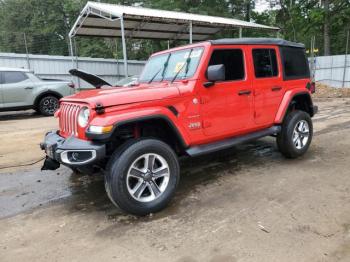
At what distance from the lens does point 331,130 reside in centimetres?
754

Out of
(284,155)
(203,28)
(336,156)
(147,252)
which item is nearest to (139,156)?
(147,252)

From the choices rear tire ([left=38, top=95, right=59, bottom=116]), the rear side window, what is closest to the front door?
the rear side window

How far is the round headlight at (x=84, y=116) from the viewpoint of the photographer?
3.44 metres

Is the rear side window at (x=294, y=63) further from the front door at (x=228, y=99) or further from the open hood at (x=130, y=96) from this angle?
the open hood at (x=130, y=96)

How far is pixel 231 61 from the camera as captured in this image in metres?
4.45

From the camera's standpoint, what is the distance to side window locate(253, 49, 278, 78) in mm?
4727

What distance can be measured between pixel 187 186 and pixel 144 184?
0.96 meters

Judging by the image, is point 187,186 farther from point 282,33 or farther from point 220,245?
point 282,33

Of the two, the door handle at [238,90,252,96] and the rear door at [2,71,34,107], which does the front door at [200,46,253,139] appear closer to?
the door handle at [238,90,252,96]

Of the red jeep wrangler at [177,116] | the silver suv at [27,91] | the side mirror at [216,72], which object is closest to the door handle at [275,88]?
the red jeep wrangler at [177,116]

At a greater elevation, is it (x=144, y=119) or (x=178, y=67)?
(x=178, y=67)

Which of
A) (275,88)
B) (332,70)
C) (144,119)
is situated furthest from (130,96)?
(332,70)

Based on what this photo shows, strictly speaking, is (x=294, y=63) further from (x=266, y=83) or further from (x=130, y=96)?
(x=130, y=96)

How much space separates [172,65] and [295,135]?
2337mm
